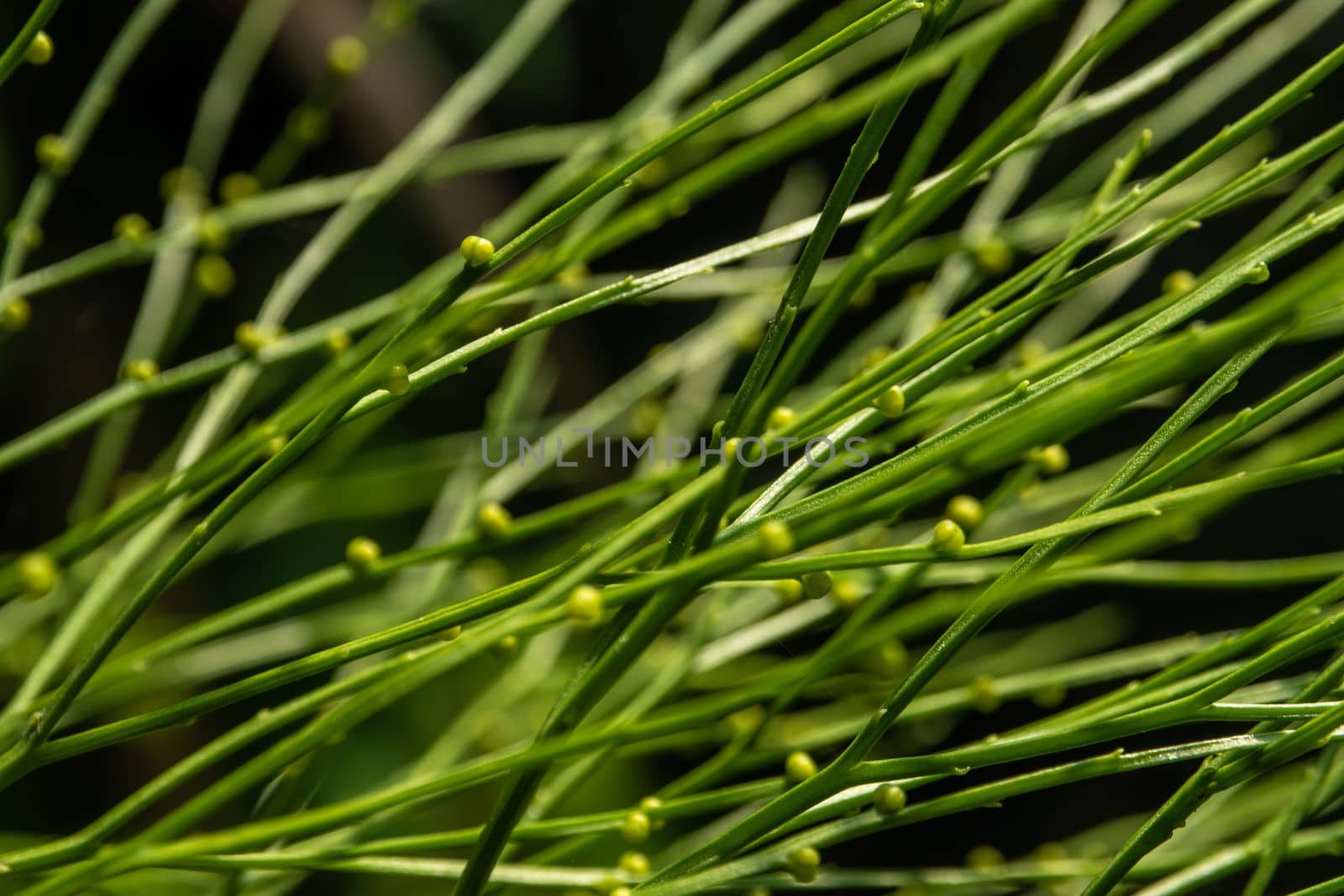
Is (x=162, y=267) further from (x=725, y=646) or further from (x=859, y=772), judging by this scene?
(x=859, y=772)

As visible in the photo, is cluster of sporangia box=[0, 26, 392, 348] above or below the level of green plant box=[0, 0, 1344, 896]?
above

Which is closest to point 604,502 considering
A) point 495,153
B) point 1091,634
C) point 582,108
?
point 495,153

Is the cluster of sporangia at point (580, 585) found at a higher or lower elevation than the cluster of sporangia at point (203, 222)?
lower

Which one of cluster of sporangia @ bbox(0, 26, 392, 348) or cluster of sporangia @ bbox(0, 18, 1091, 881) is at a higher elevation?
cluster of sporangia @ bbox(0, 26, 392, 348)

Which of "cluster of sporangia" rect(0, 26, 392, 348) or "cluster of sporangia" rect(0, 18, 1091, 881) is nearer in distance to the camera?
"cluster of sporangia" rect(0, 18, 1091, 881)

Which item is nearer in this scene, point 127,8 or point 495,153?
point 495,153

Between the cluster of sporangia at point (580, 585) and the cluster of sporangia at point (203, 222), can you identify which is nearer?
the cluster of sporangia at point (580, 585)

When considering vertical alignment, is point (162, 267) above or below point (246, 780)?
above

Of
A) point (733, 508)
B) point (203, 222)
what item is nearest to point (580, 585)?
point (733, 508)
